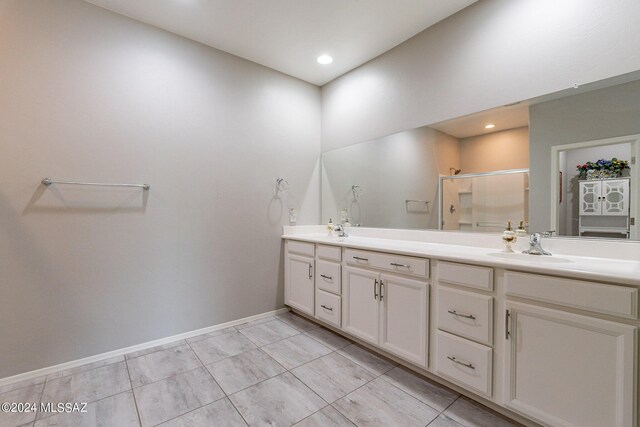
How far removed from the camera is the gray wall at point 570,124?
1.44 meters

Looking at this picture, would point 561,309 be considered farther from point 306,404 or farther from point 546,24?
point 546,24

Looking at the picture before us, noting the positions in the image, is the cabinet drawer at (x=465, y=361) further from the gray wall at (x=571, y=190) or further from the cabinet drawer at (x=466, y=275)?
the gray wall at (x=571, y=190)

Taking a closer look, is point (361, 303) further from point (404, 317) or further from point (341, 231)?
point (341, 231)

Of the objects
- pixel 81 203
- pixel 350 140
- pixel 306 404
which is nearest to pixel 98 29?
pixel 81 203

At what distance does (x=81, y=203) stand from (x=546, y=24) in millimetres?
3190

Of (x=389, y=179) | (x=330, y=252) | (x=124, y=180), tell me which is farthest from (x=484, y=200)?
(x=124, y=180)

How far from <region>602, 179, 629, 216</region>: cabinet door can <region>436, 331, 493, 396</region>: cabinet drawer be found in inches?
39.2

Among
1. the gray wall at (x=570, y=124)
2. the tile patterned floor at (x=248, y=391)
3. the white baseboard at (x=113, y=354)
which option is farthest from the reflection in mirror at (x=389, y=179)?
the white baseboard at (x=113, y=354)

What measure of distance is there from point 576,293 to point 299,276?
2.03 metres

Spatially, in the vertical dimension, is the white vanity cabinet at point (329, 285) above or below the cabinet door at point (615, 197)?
below

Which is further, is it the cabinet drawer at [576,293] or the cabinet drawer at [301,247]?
the cabinet drawer at [301,247]

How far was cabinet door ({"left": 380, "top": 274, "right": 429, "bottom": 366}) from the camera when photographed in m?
1.71

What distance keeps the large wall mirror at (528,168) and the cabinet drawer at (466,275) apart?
0.58 m

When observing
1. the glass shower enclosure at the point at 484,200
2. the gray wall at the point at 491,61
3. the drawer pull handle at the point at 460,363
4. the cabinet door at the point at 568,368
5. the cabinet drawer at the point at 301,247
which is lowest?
the drawer pull handle at the point at 460,363
